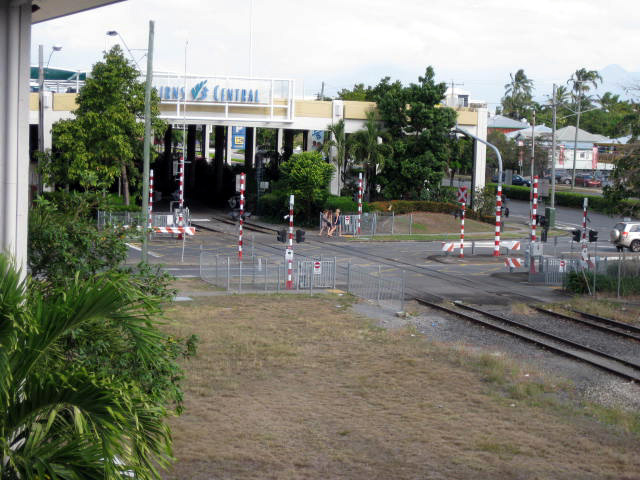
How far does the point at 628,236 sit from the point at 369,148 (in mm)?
16451

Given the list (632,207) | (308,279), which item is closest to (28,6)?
(308,279)

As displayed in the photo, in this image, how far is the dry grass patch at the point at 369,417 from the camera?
435 inches

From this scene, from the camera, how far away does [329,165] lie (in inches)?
1930

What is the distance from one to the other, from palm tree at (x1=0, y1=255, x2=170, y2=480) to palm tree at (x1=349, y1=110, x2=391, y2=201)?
44961mm

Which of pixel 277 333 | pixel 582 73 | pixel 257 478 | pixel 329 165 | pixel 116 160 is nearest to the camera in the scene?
pixel 257 478

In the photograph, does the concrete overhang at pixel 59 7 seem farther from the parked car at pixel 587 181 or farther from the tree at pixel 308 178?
the parked car at pixel 587 181

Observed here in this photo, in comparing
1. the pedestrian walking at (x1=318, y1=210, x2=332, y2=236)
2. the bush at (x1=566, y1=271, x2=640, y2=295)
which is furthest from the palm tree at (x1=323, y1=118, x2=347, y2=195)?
the bush at (x1=566, y1=271, x2=640, y2=295)

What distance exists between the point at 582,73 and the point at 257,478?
4158 inches

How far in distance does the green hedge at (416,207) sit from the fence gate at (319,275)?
21481mm

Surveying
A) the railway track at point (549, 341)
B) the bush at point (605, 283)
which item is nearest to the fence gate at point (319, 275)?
the railway track at point (549, 341)

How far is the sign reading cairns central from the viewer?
49.7 m

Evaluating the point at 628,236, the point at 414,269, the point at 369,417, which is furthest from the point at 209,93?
the point at 369,417

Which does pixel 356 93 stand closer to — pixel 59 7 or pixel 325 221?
pixel 325 221

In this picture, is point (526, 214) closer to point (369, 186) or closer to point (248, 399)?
point (369, 186)
